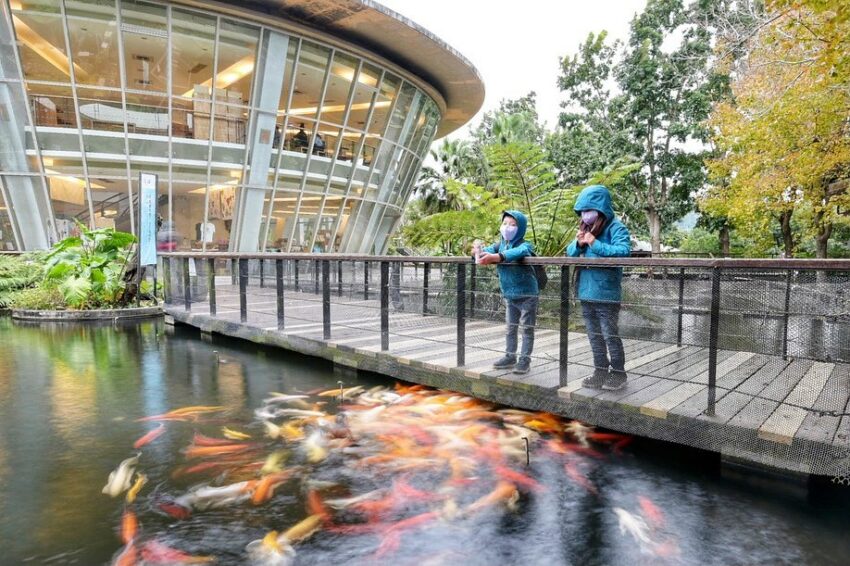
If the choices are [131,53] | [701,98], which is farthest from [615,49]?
[131,53]

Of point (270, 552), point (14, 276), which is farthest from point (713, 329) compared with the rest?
point (14, 276)

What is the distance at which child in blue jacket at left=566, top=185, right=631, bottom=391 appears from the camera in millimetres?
4285

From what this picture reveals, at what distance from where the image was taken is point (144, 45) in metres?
16.7

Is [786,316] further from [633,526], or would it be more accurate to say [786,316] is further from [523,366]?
[523,366]

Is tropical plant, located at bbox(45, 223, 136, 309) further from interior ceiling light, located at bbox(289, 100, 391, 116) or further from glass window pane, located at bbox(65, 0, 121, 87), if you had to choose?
interior ceiling light, located at bbox(289, 100, 391, 116)

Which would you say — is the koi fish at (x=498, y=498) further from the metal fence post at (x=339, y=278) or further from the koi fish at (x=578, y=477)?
the metal fence post at (x=339, y=278)

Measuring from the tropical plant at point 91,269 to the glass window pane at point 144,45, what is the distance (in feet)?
21.0

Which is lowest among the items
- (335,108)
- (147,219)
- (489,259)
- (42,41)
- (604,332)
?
(604,332)

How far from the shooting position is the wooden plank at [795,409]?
134 inches

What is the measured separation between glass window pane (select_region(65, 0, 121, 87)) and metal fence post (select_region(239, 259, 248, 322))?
11727 mm

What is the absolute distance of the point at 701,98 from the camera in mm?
20484

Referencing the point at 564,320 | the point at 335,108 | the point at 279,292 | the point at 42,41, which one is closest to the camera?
the point at 564,320

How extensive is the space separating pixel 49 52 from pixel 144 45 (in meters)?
2.77

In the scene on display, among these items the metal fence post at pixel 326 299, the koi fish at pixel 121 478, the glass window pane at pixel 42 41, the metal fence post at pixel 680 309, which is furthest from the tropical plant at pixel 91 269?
the metal fence post at pixel 680 309
